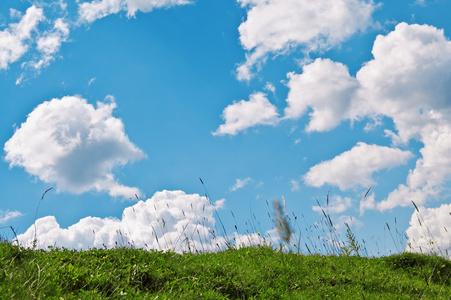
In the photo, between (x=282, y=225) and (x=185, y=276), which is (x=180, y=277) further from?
(x=282, y=225)

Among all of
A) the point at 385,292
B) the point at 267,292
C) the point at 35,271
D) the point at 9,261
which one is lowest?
the point at 385,292

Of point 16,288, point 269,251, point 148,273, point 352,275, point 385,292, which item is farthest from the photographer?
point 269,251

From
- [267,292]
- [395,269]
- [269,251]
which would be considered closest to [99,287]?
[267,292]

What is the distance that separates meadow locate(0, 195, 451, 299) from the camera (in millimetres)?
5121

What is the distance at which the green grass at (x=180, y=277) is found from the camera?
5.23m

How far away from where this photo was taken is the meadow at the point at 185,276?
5.12 metres

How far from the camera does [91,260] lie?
6.47 m

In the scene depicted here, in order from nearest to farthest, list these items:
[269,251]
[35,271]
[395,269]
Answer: [35,271] → [269,251] → [395,269]

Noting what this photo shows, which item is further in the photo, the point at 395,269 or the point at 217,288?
the point at 395,269

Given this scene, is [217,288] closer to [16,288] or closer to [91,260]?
[91,260]

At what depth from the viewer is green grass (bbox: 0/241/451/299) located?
5227mm

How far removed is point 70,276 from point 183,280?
1825 millimetres

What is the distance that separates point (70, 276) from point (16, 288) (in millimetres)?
1003

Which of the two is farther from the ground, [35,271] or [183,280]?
[35,271]
